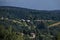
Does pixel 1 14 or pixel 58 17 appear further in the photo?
pixel 1 14

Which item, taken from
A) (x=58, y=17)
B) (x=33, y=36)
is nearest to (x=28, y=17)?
(x=33, y=36)

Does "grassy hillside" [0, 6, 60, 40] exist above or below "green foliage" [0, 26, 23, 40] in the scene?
above

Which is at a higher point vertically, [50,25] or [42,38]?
[50,25]

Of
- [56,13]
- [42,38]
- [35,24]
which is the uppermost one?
[56,13]

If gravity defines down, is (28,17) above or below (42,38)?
above

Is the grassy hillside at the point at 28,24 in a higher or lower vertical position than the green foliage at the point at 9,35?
higher

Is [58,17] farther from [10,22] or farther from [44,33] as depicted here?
[10,22]

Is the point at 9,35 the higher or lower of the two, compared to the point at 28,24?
lower

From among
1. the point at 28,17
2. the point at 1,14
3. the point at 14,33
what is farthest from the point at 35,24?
the point at 1,14

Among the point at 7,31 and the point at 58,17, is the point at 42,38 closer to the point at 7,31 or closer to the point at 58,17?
the point at 58,17
